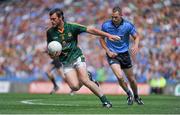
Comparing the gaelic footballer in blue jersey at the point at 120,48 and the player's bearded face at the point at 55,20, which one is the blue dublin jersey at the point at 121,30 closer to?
the gaelic footballer in blue jersey at the point at 120,48

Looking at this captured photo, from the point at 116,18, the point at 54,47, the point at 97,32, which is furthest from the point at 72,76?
the point at 116,18

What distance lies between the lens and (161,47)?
3344 centimetres

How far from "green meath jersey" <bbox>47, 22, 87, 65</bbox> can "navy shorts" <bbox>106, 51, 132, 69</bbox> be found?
244 cm

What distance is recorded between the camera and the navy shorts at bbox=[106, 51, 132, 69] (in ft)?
56.6

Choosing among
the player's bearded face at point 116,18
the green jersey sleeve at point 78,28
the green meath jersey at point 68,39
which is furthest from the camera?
the player's bearded face at point 116,18

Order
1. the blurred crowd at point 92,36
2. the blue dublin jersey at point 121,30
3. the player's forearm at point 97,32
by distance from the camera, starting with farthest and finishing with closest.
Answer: the blurred crowd at point 92,36, the blue dublin jersey at point 121,30, the player's forearm at point 97,32

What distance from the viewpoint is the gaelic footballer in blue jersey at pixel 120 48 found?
1700 centimetres

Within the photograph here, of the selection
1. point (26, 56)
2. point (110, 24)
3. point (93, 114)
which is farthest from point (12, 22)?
point (93, 114)

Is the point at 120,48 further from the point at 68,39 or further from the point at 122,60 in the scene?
Answer: the point at 68,39

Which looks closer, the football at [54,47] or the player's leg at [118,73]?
the football at [54,47]

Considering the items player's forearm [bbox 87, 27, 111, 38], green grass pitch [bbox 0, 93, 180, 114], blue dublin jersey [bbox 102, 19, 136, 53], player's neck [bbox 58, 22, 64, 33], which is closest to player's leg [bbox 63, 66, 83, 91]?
green grass pitch [bbox 0, 93, 180, 114]

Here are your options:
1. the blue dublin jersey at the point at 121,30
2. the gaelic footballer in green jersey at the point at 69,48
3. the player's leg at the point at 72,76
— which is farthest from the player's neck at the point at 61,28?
the blue dublin jersey at the point at 121,30

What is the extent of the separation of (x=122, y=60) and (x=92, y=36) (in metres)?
17.3

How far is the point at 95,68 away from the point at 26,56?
13.8 ft
